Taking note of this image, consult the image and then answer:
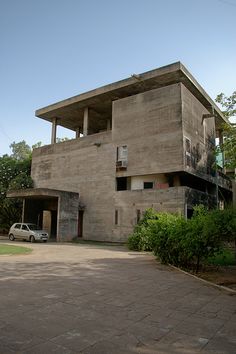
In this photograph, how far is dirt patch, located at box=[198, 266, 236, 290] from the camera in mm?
8203

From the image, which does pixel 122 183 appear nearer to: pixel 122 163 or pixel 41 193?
pixel 122 163

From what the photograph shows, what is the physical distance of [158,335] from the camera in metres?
4.00

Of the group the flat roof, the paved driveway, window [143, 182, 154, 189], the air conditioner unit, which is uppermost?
the flat roof

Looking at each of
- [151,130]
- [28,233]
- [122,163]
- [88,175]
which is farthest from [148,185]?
[28,233]

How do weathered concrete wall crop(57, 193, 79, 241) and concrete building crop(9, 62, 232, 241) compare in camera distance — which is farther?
weathered concrete wall crop(57, 193, 79, 241)

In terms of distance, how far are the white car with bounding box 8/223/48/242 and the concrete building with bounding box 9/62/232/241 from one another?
1.63 metres

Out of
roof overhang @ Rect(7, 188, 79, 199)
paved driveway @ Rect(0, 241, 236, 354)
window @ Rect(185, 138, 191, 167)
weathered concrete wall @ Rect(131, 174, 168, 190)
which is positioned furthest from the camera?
weathered concrete wall @ Rect(131, 174, 168, 190)

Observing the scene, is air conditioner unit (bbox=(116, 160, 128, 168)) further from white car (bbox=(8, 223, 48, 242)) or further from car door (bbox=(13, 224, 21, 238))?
car door (bbox=(13, 224, 21, 238))

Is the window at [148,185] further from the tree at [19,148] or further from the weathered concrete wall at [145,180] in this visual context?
the tree at [19,148]

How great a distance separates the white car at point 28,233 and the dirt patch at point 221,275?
15465 mm

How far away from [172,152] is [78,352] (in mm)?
21521

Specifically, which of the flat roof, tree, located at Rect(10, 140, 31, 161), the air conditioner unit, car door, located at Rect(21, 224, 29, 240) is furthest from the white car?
tree, located at Rect(10, 140, 31, 161)

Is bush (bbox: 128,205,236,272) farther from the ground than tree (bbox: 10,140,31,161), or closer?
closer

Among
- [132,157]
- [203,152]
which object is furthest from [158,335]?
[203,152]
